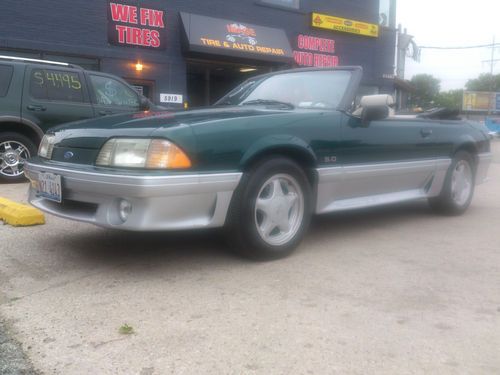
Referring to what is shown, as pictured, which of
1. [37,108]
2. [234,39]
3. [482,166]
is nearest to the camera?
[482,166]

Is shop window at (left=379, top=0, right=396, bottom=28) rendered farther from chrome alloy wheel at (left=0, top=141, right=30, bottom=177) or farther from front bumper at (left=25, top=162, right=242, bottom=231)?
front bumper at (left=25, top=162, right=242, bottom=231)

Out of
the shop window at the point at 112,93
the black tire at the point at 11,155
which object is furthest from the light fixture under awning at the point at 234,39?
the black tire at the point at 11,155

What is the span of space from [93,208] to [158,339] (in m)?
1.26

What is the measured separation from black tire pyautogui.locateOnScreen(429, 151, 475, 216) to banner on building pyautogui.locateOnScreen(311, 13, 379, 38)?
11086 millimetres

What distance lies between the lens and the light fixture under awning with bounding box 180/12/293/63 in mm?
12992

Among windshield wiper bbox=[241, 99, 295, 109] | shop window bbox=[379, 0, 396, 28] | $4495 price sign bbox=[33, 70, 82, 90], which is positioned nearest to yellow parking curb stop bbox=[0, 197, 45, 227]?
windshield wiper bbox=[241, 99, 295, 109]

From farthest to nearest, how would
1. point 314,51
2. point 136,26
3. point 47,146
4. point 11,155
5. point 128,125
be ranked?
point 314,51
point 136,26
point 11,155
point 47,146
point 128,125

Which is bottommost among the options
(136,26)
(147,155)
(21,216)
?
(21,216)

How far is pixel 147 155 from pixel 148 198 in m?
0.27

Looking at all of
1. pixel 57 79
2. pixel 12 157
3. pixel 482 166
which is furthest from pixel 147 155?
pixel 57 79

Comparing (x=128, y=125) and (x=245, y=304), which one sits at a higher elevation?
(x=128, y=125)

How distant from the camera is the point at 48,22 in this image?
1124cm

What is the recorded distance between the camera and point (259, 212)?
144 inches

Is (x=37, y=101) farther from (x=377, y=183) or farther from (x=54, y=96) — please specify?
(x=377, y=183)
